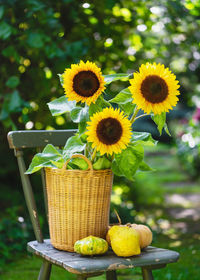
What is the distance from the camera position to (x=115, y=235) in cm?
172

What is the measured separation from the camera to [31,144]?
2.17 m

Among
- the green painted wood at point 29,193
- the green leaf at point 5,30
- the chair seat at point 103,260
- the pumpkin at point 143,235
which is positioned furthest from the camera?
the green leaf at point 5,30

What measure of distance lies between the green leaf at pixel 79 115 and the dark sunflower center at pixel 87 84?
4.4 inches

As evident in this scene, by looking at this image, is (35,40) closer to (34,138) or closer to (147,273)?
(34,138)

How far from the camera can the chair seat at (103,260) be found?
1.60m

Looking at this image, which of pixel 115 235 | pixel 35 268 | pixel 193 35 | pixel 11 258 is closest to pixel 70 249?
pixel 115 235

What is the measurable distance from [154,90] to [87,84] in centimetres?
25

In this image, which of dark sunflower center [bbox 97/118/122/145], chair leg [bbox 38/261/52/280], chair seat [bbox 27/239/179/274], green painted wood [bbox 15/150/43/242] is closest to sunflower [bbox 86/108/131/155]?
dark sunflower center [bbox 97/118/122/145]

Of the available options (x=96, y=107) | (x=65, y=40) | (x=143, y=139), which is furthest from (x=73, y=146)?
(x=65, y=40)

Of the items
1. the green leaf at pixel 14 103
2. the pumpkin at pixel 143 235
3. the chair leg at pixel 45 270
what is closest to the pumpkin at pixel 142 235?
the pumpkin at pixel 143 235

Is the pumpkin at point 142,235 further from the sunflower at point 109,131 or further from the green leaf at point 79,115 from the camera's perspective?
the green leaf at point 79,115

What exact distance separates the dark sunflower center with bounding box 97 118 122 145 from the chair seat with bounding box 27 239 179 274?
427 millimetres

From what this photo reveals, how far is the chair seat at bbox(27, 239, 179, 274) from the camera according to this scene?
160 centimetres

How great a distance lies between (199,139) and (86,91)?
3256 mm
